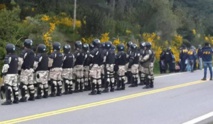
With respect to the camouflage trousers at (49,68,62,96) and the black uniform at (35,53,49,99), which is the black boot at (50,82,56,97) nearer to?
the camouflage trousers at (49,68,62,96)

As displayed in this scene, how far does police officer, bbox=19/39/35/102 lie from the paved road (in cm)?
46

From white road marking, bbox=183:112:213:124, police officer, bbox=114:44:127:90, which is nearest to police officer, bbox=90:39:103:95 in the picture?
police officer, bbox=114:44:127:90

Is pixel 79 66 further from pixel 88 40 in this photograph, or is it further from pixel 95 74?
pixel 88 40

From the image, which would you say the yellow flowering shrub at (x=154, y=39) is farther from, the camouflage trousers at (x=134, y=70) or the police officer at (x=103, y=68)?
the police officer at (x=103, y=68)

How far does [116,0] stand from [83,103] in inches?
1269

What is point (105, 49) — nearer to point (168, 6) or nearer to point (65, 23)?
point (65, 23)

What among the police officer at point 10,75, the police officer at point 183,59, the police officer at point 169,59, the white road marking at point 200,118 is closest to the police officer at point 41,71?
the police officer at point 10,75

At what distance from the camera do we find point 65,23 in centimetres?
3259

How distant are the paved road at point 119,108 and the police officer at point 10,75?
43 centimetres

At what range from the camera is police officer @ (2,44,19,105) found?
47.3ft

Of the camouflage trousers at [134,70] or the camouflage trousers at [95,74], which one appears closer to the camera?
the camouflage trousers at [95,74]

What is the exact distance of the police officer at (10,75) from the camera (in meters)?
14.4

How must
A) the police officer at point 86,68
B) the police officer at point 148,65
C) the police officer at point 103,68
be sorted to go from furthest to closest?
the police officer at point 148,65 → the police officer at point 86,68 → the police officer at point 103,68

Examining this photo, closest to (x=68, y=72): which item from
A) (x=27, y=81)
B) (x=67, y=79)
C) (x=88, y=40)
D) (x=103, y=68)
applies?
(x=67, y=79)
